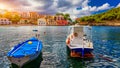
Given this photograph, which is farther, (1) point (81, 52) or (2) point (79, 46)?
(2) point (79, 46)

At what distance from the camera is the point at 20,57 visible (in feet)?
94.3

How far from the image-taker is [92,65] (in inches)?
1303

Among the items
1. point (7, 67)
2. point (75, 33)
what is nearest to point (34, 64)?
point (7, 67)

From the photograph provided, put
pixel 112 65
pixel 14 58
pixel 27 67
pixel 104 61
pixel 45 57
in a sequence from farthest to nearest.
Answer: pixel 45 57, pixel 104 61, pixel 112 65, pixel 27 67, pixel 14 58

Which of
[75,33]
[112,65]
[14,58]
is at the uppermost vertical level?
[75,33]

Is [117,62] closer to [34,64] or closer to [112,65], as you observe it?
[112,65]

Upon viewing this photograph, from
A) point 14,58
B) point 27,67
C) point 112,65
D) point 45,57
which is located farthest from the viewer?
point 45,57

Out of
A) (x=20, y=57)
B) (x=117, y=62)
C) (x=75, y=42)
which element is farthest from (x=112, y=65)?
(x=20, y=57)

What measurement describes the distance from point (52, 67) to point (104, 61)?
1054 centimetres

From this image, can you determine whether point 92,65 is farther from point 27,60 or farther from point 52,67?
point 27,60

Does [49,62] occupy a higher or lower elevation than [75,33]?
lower

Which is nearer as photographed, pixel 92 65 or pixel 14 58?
pixel 14 58

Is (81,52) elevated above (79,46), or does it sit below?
below

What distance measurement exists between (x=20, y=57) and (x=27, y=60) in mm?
1506
